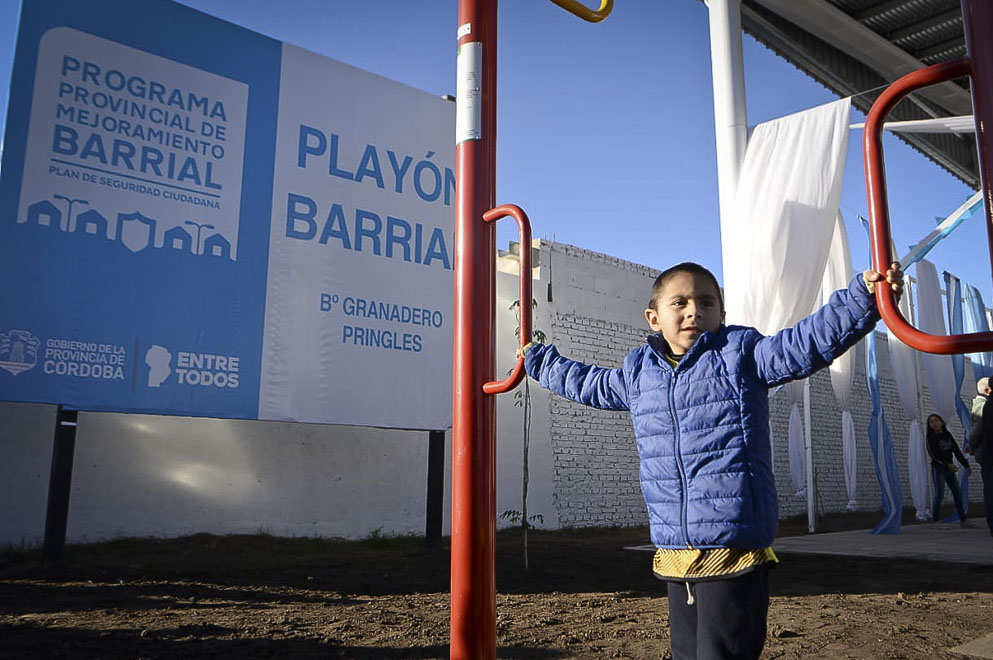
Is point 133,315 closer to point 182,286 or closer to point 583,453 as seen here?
point 182,286

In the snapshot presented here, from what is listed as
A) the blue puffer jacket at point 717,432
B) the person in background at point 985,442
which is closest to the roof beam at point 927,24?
the person in background at point 985,442

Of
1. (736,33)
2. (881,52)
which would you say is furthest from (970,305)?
(736,33)

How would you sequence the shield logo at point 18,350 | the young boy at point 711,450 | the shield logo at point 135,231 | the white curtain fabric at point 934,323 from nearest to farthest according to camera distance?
the young boy at point 711,450 < the shield logo at point 18,350 < the shield logo at point 135,231 < the white curtain fabric at point 934,323

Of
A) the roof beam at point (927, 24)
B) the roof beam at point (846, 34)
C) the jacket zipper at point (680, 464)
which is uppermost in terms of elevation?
the roof beam at point (927, 24)

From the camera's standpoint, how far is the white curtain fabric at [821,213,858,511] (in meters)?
6.75

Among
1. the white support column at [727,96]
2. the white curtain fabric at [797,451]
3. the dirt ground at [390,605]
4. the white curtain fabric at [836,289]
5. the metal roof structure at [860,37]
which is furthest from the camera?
the white curtain fabric at [797,451]

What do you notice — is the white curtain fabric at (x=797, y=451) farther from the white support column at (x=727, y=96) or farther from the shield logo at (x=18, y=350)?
the shield logo at (x=18, y=350)

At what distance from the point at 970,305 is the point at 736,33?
700 centimetres

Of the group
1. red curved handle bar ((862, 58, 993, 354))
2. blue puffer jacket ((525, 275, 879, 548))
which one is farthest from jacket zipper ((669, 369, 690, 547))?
red curved handle bar ((862, 58, 993, 354))

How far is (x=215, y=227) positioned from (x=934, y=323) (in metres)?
8.45

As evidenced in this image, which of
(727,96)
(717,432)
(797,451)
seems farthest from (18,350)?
(797,451)

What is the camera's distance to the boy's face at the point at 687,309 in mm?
1755

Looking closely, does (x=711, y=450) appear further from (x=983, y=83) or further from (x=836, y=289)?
(x=836, y=289)

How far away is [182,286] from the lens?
5.06 metres
